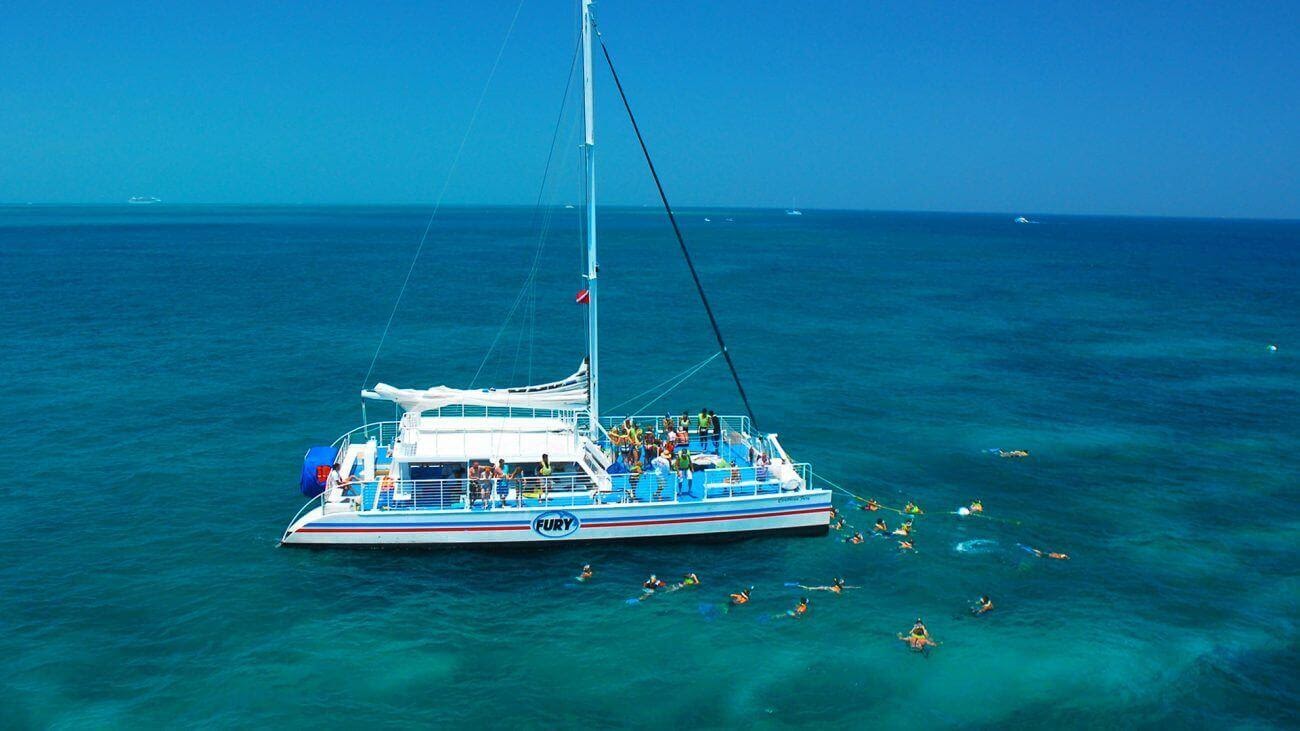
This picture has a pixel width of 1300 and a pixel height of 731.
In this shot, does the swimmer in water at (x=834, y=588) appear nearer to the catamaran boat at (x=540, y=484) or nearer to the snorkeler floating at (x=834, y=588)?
the snorkeler floating at (x=834, y=588)

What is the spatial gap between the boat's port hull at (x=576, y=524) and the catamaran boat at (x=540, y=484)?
1.5 inches

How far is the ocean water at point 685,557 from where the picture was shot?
23.9 m

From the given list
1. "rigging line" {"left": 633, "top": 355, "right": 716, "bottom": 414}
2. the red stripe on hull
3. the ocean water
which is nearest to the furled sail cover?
the red stripe on hull

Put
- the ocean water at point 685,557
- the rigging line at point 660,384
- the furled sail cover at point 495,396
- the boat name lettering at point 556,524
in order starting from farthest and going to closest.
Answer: the rigging line at point 660,384 < the furled sail cover at point 495,396 < the boat name lettering at point 556,524 < the ocean water at point 685,557

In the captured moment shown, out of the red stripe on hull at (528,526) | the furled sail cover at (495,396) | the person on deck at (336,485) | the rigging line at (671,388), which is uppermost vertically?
the furled sail cover at (495,396)

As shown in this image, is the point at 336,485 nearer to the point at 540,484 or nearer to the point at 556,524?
the point at 540,484

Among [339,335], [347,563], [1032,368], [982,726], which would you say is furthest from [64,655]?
[1032,368]

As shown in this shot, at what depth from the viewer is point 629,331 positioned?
74938 millimetres

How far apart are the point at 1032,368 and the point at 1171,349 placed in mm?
16292

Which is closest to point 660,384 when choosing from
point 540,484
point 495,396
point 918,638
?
point 495,396

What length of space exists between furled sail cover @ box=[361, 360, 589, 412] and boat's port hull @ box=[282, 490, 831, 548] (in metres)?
4.51

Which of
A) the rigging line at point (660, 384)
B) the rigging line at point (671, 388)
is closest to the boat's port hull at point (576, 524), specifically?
the rigging line at point (660, 384)

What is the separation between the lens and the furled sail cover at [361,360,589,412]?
3350 cm

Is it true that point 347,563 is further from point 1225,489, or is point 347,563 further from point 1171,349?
point 1171,349
